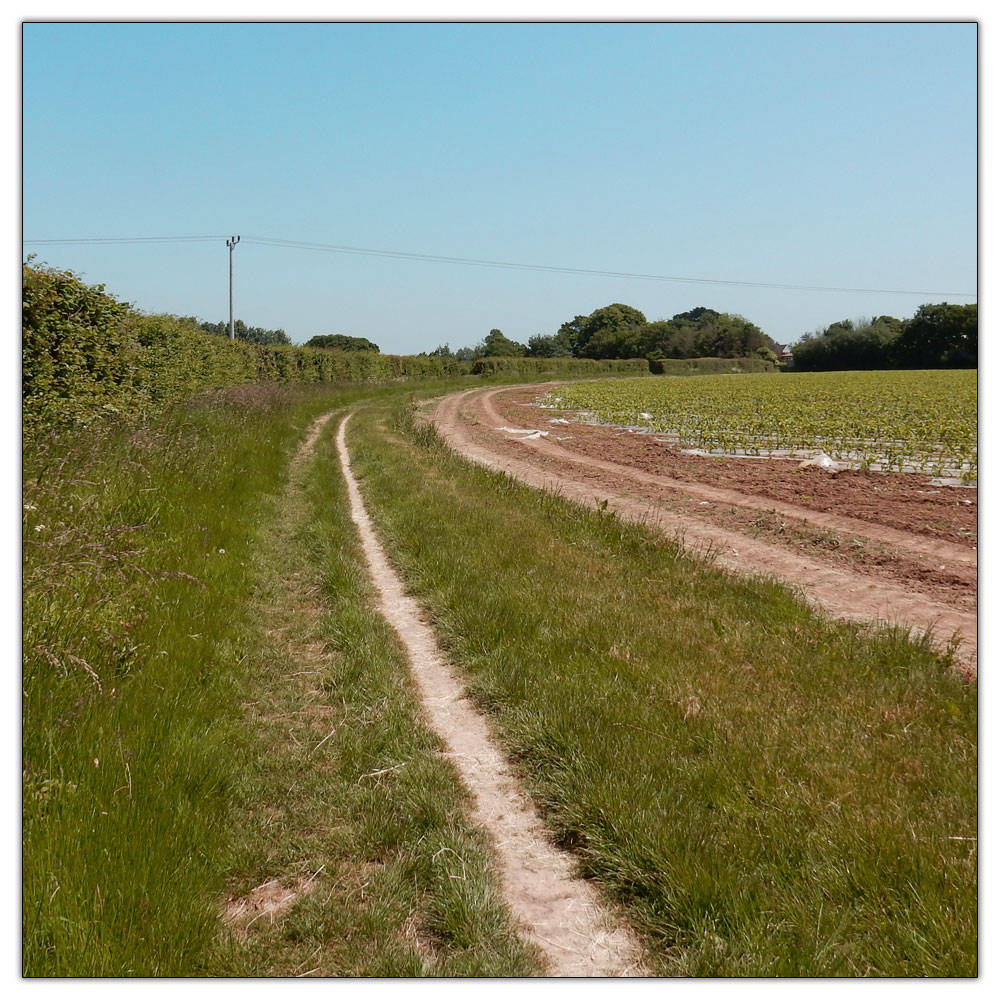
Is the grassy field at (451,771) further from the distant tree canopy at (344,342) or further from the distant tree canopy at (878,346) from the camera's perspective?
the distant tree canopy at (344,342)

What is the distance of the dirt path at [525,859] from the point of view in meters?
2.87

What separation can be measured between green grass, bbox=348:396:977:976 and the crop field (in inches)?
419

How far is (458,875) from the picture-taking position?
3.22 meters

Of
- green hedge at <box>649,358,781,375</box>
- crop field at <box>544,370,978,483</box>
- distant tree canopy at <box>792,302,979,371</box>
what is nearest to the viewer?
crop field at <box>544,370,978,483</box>

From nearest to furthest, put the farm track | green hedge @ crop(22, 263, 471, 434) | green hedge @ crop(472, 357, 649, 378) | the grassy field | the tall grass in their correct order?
1. the tall grass
2. the grassy field
3. the farm track
4. green hedge @ crop(22, 263, 471, 434)
5. green hedge @ crop(472, 357, 649, 378)

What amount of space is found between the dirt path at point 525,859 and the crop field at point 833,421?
12.8 meters

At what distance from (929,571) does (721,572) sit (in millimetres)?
2626

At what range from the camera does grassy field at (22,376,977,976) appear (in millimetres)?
2779

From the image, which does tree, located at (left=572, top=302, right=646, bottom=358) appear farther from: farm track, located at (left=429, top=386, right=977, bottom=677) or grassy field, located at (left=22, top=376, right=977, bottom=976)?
grassy field, located at (left=22, top=376, right=977, bottom=976)

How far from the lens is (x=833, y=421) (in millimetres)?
24797

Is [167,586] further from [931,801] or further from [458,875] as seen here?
[931,801]

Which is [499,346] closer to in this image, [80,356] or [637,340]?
[637,340]

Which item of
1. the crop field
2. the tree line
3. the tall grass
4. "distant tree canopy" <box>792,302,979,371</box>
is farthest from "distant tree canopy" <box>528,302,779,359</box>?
the tall grass

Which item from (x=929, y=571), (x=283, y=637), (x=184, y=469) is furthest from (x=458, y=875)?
(x=184, y=469)
